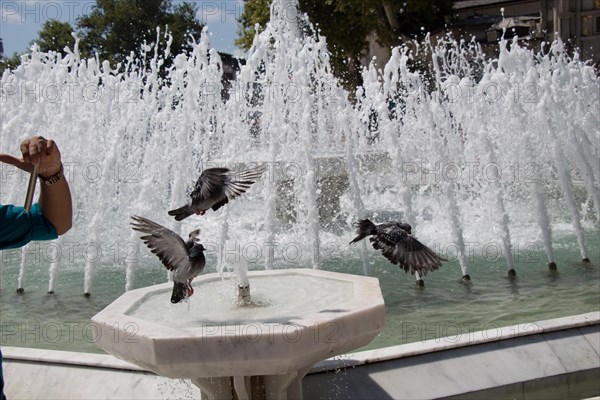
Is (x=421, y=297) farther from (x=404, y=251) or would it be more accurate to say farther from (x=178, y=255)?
(x=178, y=255)

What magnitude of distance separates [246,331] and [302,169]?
5254mm

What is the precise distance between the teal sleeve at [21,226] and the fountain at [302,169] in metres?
4.39

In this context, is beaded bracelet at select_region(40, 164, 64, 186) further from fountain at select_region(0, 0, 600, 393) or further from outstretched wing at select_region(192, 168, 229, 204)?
fountain at select_region(0, 0, 600, 393)

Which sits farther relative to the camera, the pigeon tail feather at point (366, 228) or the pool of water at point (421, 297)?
the pool of water at point (421, 297)

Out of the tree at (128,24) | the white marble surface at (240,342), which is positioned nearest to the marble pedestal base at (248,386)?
the white marble surface at (240,342)

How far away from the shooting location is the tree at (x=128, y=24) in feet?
133

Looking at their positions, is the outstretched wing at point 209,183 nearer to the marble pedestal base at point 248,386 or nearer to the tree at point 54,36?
the marble pedestal base at point 248,386

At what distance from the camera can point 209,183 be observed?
143 inches

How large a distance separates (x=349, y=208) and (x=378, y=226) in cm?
636

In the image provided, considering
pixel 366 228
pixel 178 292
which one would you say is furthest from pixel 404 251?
pixel 178 292

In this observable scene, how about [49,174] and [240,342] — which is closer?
[49,174]

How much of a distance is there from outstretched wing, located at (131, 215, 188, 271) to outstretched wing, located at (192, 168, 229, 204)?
224mm

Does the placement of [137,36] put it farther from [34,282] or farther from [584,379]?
[584,379]

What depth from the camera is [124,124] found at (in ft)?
28.7
